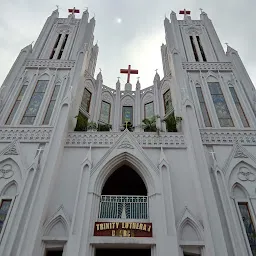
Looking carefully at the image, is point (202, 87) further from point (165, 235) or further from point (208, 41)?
point (165, 235)

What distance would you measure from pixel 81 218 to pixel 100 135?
17.1 ft

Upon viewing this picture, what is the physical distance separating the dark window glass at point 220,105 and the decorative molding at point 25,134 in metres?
11.0

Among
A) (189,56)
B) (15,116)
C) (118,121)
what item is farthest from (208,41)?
(15,116)

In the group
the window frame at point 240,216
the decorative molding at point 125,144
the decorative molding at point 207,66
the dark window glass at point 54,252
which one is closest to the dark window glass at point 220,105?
the decorative molding at point 207,66

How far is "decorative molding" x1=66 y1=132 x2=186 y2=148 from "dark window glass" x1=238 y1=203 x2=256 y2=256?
4321mm

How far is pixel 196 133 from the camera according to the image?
13.6m

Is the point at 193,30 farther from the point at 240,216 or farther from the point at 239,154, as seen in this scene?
the point at 240,216

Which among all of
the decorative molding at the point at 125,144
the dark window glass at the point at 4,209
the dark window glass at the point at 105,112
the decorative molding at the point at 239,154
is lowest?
the dark window glass at the point at 4,209

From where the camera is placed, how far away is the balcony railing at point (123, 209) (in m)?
11.7

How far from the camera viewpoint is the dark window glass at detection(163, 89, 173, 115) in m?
18.4

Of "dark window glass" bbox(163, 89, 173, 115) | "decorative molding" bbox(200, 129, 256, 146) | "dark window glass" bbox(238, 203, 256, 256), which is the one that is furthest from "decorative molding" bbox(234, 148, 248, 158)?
"dark window glass" bbox(163, 89, 173, 115)

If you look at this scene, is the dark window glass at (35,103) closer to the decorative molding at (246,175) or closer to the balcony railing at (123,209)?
the balcony railing at (123,209)

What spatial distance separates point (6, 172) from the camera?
12.8 metres

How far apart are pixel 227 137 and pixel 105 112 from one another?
9.47 m
